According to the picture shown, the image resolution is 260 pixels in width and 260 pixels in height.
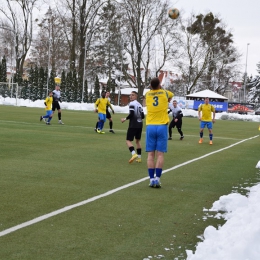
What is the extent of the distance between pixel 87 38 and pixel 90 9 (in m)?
4.40

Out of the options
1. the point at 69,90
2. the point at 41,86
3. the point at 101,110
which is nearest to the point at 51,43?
the point at 41,86

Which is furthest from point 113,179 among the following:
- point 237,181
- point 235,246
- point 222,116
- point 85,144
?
point 222,116

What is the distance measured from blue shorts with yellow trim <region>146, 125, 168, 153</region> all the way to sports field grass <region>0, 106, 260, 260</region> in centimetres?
75

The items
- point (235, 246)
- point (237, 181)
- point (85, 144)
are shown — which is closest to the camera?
point (235, 246)

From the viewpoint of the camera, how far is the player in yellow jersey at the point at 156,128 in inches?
367

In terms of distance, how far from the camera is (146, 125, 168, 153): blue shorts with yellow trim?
9328mm

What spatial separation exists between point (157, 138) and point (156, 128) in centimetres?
19

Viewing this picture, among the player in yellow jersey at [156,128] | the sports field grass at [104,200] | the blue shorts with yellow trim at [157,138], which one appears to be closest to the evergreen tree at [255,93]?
the sports field grass at [104,200]

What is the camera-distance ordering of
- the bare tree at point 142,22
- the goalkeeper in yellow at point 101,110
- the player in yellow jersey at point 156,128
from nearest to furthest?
the player in yellow jersey at point 156,128 → the goalkeeper in yellow at point 101,110 → the bare tree at point 142,22

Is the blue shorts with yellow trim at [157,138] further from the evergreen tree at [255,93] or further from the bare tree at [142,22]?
the evergreen tree at [255,93]

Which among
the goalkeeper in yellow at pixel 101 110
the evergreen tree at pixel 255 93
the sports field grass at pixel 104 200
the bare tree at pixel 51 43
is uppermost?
the bare tree at pixel 51 43

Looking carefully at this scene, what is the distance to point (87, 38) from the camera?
2640 inches

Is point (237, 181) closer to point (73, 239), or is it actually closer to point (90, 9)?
point (73, 239)

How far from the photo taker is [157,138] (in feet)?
30.8
